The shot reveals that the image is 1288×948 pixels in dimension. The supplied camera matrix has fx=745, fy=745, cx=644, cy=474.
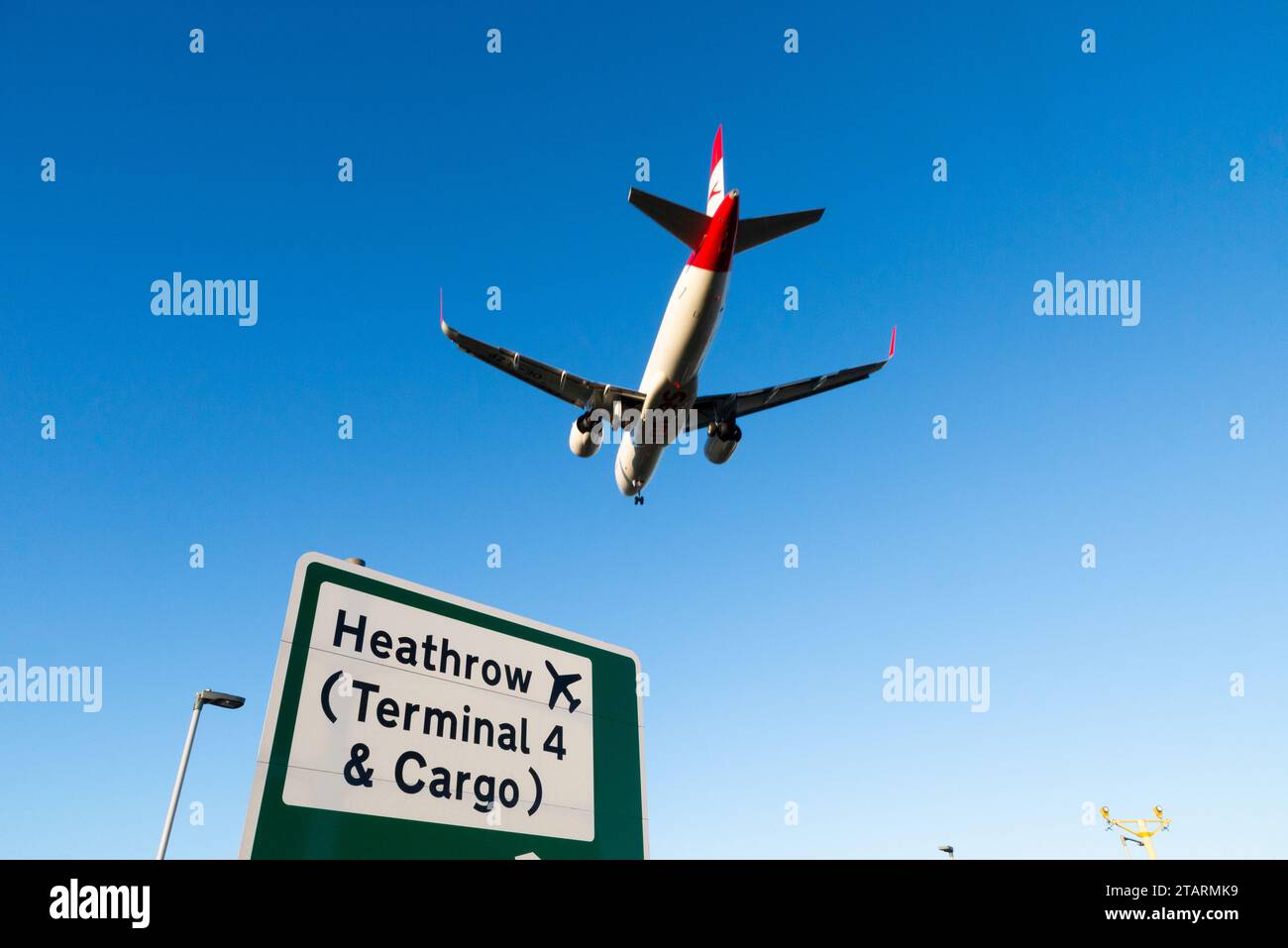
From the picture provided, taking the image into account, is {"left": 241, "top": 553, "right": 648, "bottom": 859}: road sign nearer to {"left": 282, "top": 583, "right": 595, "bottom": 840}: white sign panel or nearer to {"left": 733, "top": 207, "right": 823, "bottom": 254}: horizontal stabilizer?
{"left": 282, "top": 583, "right": 595, "bottom": 840}: white sign panel

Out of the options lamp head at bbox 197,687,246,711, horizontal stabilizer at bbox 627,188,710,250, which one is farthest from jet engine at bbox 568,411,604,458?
lamp head at bbox 197,687,246,711

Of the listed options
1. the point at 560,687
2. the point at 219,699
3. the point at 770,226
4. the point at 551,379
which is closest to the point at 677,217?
the point at 770,226

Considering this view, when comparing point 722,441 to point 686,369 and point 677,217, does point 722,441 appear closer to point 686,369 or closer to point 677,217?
point 686,369

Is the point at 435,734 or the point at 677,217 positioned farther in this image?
the point at 677,217
